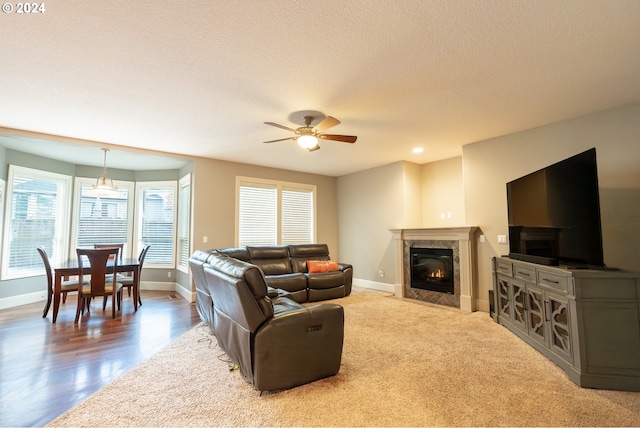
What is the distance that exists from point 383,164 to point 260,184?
2773 millimetres

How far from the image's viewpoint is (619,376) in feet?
7.68

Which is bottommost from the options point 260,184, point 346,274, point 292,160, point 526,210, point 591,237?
point 346,274

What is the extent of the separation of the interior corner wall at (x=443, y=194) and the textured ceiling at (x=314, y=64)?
1631 mm

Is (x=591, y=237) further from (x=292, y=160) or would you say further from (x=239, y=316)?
(x=292, y=160)

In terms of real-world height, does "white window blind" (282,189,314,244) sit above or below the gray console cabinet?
above

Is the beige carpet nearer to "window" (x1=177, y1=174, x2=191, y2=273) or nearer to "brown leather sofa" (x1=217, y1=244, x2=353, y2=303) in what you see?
"brown leather sofa" (x1=217, y1=244, x2=353, y2=303)

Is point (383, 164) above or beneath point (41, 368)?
Result: above

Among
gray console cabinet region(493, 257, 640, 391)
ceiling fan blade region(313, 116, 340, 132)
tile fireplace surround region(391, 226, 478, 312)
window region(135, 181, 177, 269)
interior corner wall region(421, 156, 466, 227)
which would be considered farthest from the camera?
window region(135, 181, 177, 269)

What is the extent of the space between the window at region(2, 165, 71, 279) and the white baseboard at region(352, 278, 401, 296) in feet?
20.6

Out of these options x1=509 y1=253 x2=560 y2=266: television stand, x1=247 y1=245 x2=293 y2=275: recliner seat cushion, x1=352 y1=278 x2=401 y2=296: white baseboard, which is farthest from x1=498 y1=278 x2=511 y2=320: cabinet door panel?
x1=247 y1=245 x2=293 y2=275: recliner seat cushion

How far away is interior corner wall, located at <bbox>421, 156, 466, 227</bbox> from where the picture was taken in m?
5.55

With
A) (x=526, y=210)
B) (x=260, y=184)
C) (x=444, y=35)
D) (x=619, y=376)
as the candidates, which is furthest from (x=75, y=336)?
(x=526, y=210)

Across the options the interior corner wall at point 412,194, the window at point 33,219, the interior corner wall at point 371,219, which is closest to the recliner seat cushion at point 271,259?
the interior corner wall at point 371,219

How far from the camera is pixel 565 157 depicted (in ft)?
12.2
